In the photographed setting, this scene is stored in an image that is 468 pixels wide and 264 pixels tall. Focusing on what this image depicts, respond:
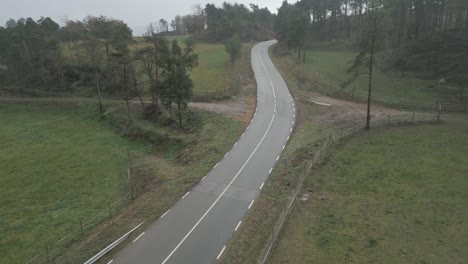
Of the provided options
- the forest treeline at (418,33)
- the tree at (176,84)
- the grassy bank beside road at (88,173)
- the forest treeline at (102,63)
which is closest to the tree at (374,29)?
the forest treeline at (418,33)

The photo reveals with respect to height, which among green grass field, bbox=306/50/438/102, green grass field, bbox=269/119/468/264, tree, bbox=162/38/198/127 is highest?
tree, bbox=162/38/198/127

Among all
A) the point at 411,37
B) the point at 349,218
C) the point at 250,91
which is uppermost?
the point at 411,37

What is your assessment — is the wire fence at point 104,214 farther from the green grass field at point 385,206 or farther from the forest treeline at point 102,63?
the green grass field at point 385,206

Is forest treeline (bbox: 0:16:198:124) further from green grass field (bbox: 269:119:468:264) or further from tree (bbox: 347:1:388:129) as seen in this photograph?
green grass field (bbox: 269:119:468:264)

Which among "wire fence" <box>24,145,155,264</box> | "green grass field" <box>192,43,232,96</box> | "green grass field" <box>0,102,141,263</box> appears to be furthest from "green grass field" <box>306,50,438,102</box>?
"green grass field" <box>0,102,141,263</box>

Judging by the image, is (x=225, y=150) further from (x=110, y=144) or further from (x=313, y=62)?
(x=313, y=62)

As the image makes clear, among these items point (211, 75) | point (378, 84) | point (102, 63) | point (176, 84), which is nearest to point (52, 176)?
point (176, 84)

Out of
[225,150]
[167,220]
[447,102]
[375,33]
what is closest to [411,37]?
[447,102]

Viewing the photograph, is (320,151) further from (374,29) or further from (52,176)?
(52,176)
